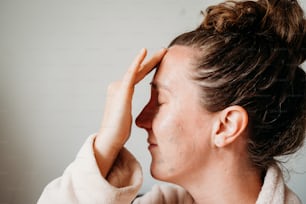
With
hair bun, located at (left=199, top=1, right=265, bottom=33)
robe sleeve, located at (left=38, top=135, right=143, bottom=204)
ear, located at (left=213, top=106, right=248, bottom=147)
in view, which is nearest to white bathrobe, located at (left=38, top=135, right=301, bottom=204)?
robe sleeve, located at (left=38, top=135, right=143, bottom=204)

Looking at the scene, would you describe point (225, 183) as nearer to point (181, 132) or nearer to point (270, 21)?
point (181, 132)

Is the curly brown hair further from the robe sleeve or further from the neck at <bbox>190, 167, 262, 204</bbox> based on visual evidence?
the robe sleeve

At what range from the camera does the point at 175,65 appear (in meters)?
0.50

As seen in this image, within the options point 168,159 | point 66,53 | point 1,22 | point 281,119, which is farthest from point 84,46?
point 281,119

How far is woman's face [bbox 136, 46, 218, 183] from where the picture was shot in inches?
19.0

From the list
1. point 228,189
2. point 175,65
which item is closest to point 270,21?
point 175,65

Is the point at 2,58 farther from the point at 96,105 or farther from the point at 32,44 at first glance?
the point at 96,105

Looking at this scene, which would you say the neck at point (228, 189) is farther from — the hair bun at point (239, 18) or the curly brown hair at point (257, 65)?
the hair bun at point (239, 18)

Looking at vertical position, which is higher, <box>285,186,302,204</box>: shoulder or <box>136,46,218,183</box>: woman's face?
<box>136,46,218,183</box>: woman's face

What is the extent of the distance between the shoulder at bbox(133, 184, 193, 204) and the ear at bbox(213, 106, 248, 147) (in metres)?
0.19

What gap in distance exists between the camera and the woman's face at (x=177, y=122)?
482 mm

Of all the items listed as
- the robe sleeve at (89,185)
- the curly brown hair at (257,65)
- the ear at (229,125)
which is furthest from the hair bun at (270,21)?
the robe sleeve at (89,185)

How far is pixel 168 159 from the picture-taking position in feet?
1.63

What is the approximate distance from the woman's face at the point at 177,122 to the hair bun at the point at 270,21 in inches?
2.8
